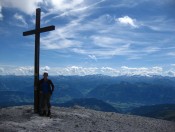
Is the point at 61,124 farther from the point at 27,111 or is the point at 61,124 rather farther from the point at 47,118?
the point at 27,111

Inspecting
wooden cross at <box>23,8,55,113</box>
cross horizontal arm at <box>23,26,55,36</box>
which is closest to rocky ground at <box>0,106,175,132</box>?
wooden cross at <box>23,8,55,113</box>

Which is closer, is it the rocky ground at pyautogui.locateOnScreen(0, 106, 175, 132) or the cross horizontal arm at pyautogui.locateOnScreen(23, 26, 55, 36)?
the rocky ground at pyautogui.locateOnScreen(0, 106, 175, 132)

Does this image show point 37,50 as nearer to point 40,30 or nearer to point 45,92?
point 40,30

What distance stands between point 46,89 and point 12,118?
2.94 m

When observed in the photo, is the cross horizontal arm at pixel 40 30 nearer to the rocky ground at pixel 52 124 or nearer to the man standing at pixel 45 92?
the man standing at pixel 45 92

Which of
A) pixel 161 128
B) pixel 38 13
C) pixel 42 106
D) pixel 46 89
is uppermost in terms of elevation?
pixel 38 13

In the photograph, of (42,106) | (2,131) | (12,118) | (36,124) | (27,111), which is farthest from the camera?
(27,111)

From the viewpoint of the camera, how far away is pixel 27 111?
21.1 m

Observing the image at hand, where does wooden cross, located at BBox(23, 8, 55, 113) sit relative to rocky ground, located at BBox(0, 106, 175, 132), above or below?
above

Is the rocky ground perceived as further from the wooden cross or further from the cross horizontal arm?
the cross horizontal arm

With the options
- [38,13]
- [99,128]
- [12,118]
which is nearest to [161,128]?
[99,128]

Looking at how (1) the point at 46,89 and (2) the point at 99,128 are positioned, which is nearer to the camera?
(2) the point at 99,128

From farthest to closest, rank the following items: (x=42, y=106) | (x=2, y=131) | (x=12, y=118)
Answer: (x=42, y=106) → (x=12, y=118) → (x=2, y=131)

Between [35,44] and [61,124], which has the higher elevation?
A: [35,44]
